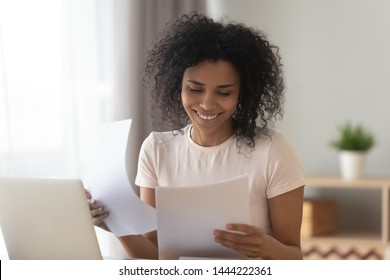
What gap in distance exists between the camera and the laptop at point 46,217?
92 centimetres

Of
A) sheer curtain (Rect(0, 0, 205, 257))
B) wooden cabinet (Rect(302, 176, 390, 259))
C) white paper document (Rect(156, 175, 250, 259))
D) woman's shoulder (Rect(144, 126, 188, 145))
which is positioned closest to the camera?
white paper document (Rect(156, 175, 250, 259))

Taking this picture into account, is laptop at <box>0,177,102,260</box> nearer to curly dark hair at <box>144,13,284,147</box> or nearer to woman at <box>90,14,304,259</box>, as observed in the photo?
woman at <box>90,14,304,259</box>

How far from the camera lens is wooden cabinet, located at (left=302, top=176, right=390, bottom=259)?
254 centimetres

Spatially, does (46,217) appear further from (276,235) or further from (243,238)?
(276,235)

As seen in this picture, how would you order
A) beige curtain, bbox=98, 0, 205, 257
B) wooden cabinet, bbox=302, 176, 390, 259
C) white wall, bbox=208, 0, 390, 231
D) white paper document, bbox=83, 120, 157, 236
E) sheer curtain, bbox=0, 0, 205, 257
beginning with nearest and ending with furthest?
white paper document, bbox=83, 120, 157, 236 < sheer curtain, bbox=0, 0, 205, 257 < beige curtain, bbox=98, 0, 205, 257 < wooden cabinet, bbox=302, 176, 390, 259 < white wall, bbox=208, 0, 390, 231

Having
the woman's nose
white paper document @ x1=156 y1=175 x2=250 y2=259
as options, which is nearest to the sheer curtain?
the woman's nose

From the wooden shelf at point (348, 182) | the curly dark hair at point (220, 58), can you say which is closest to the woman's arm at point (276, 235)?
the curly dark hair at point (220, 58)

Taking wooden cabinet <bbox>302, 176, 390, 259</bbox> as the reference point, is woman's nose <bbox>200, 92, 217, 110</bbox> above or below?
above

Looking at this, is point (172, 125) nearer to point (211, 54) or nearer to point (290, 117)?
point (211, 54)

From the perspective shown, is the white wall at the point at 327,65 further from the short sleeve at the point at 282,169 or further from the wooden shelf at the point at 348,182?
the short sleeve at the point at 282,169

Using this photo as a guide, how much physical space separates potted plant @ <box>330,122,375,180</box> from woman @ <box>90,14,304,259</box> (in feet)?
4.92

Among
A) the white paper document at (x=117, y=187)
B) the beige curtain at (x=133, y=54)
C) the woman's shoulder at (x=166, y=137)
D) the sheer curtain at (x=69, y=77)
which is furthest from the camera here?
the beige curtain at (x=133, y=54)

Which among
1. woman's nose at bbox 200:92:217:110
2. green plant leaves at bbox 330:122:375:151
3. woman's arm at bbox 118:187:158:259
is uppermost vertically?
woman's nose at bbox 200:92:217:110

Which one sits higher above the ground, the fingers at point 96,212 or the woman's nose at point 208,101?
the woman's nose at point 208,101
